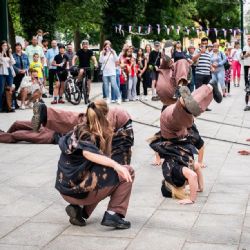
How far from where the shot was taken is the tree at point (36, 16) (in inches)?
990

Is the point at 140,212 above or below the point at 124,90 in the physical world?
above

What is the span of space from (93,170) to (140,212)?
1.04 metres

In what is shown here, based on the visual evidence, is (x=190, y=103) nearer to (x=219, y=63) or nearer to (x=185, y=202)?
(x=185, y=202)

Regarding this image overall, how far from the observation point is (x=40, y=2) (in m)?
25.1

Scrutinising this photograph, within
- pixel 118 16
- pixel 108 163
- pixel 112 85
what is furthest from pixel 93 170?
pixel 118 16

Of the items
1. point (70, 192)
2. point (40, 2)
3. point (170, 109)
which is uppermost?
point (40, 2)

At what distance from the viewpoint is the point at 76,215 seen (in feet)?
19.0

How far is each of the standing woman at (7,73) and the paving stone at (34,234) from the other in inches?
376

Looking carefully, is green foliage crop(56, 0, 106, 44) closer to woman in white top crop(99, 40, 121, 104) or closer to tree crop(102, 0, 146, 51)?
tree crop(102, 0, 146, 51)

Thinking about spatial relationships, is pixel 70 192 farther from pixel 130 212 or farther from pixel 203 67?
pixel 203 67

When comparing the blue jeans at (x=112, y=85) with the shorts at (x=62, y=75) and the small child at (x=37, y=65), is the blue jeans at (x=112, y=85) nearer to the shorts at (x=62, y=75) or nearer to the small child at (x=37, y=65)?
the shorts at (x=62, y=75)

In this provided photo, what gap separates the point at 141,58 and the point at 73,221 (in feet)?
44.4

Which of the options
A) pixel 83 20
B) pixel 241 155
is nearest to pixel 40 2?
pixel 83 20

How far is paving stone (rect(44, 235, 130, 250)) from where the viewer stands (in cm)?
519
